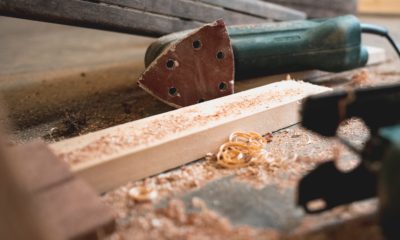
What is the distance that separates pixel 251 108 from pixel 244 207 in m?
0.63

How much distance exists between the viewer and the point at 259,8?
3.15 metres

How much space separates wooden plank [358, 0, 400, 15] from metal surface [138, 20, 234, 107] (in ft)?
16.3

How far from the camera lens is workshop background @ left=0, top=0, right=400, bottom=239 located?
3.78ft

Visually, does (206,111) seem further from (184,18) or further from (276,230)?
(184,18)

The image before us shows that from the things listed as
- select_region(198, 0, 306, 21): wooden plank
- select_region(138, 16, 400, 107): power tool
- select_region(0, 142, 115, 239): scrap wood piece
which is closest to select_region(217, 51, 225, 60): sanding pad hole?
select_region(138, 16, 400, 107): power tool

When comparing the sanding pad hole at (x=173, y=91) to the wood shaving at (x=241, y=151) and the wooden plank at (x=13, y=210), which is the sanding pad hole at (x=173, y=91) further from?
the wooden plank at (x=13, y=210)

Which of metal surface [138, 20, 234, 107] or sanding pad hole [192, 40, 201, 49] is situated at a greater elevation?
sanding pad hole [192, 40, 201, 49]

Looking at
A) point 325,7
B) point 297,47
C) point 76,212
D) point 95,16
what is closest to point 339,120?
point 76,212

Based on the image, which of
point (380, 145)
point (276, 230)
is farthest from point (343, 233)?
point (380, 145)

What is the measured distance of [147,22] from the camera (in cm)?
256

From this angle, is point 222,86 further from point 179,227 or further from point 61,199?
point 61,199

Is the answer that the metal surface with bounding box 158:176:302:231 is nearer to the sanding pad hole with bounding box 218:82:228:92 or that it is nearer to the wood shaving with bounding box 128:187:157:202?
the wood shaving with bounding box 128:187:157:202

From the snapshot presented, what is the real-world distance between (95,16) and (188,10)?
757 millimetres

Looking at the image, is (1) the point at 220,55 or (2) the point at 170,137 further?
(1) the point at 220,55
